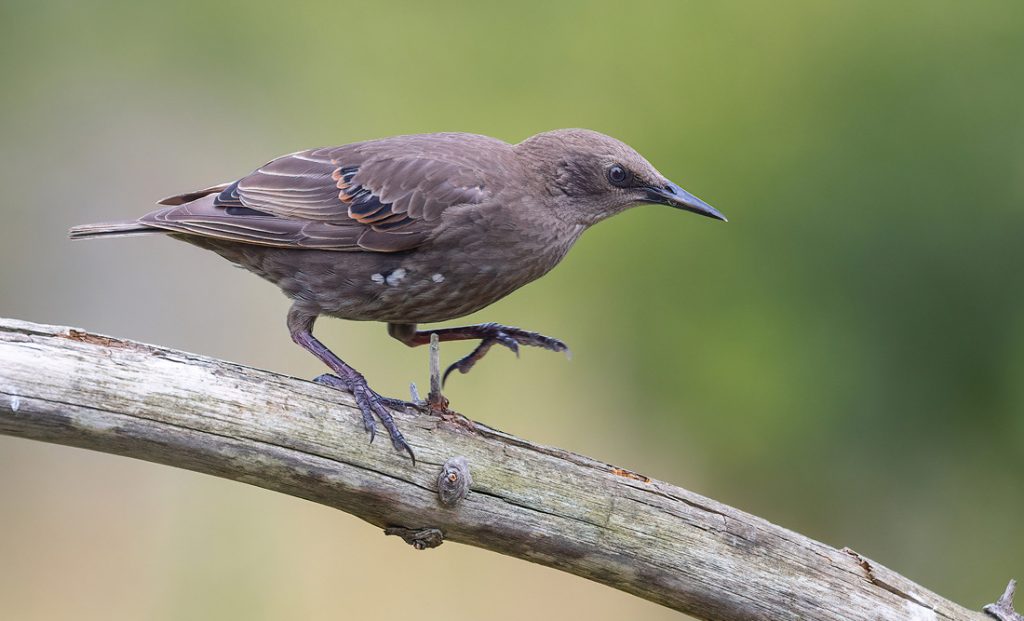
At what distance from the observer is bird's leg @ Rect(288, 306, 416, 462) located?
346 cm

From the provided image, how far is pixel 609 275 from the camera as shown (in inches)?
270

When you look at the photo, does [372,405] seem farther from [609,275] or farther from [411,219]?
[609,275]

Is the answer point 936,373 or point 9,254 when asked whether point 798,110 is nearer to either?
point 936,373

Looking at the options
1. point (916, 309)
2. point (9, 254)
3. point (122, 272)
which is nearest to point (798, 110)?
point (916, 309)

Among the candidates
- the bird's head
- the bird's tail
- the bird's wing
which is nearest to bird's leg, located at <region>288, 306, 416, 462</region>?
the bird's wing

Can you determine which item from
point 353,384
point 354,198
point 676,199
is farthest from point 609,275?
point 353,384

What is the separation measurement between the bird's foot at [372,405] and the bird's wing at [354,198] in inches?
22.4

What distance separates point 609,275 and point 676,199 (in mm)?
2700

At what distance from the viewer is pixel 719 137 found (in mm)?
6453

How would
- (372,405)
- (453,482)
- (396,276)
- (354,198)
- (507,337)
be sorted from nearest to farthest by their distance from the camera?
(453,482), (372,405), (396,276), (354,198), (507,337)

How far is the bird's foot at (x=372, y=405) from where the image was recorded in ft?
11.3

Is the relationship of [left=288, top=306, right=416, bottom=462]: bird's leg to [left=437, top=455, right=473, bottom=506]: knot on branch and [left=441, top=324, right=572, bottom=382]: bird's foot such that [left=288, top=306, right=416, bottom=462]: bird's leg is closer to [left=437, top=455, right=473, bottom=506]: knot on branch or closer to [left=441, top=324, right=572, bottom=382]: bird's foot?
[left=437, top=455, right=473, bottom=506]: knot on branch

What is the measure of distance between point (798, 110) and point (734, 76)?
0.47 m

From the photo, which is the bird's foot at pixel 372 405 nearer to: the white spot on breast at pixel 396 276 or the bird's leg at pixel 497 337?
the white spot on breast at pixel 396 276
